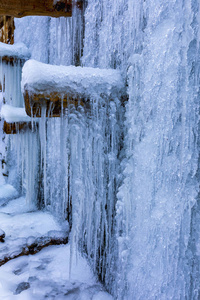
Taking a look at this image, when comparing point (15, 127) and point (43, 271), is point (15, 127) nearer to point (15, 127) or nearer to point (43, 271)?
point (15, 127)

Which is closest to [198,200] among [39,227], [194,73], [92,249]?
[194,73]

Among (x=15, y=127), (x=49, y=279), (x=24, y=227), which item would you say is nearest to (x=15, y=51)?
(x=15, y=127)

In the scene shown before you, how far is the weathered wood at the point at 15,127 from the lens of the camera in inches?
167

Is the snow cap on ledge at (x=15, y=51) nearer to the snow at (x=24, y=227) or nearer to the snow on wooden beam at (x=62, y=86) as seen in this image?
the snow at (x=24, y=227)

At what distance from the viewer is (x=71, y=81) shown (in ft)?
6.66

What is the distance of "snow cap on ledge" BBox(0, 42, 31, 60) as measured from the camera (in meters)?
5.05

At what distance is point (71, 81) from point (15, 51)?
3.83 metres

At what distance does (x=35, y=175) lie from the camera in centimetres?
527

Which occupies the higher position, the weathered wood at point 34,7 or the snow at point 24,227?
the weathered wood at point 34,7

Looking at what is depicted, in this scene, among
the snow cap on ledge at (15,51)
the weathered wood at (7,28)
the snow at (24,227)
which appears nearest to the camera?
the snow at (24,227)

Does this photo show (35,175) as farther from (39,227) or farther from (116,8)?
(116,8)

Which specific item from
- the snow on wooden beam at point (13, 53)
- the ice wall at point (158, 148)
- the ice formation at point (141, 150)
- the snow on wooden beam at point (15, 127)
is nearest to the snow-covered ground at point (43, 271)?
the ice formation at point (141, 150)

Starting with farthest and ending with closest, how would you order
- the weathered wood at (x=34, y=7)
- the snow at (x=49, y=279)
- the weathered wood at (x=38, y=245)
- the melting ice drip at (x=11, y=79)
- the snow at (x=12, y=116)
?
the melting ice drip at (x=11, y=79)
the snow at (x=12, y=116)
the weathered wood at (x=38, y=245)
the weathered wood at (x=34, y=7)
the snow at (x=49, y=279)

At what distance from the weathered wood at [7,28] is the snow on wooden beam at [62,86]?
17.3ft
